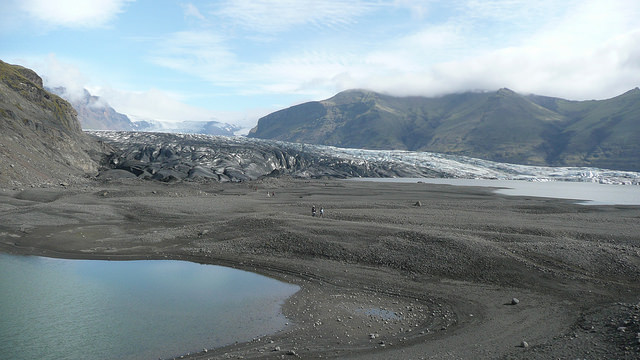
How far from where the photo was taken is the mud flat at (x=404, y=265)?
51.4ft

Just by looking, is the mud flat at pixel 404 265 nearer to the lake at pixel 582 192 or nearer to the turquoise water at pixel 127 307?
the turquoise water at pixel 127 307

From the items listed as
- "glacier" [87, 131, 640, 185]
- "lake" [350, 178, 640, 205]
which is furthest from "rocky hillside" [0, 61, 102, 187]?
"lake" [350, 178, 640, 205]

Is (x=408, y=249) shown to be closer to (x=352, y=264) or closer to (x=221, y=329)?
(x=352, y=264)

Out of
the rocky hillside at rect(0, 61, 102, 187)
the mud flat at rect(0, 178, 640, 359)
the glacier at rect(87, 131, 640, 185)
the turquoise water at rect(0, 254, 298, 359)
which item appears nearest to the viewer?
the turquoise water at rect(0, 254, 298, 359)

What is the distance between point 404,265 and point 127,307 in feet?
53.3

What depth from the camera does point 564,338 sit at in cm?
1585

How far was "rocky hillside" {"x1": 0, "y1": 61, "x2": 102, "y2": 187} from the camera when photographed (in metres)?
57.6

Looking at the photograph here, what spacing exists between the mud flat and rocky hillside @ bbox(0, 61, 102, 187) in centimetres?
1440

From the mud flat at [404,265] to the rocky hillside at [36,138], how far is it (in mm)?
14399

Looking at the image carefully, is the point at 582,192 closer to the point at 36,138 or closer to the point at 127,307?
the point at 127,307

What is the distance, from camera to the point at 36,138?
7038cm

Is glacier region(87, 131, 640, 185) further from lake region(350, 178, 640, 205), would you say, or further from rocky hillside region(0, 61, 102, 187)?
lake region(350, 178, 640, 205)

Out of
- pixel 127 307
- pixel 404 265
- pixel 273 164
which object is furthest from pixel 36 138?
pixel 404 265

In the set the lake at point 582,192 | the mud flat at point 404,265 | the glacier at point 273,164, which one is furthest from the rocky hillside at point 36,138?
the lake at point 582,192
